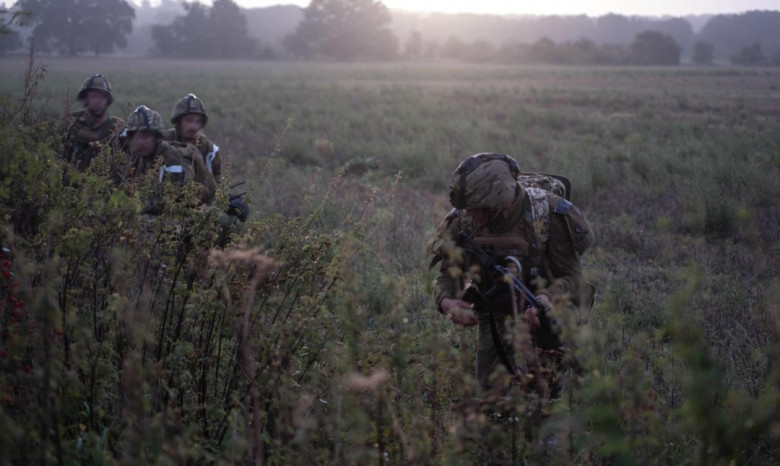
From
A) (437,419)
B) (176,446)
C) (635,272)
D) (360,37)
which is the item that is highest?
(360,37)

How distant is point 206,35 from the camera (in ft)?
252

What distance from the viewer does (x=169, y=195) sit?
10.5 feet

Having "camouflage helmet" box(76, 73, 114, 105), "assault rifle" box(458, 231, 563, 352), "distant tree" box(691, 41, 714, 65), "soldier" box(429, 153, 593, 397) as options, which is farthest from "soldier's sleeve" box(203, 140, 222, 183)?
"distant tree" box(691, 41, 714, 65)

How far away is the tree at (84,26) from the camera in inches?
2244

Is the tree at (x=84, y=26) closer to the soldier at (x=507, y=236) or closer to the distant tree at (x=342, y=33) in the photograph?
the distant tree at (x=342, y=33)

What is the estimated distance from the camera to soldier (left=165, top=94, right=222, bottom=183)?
5.79 meters

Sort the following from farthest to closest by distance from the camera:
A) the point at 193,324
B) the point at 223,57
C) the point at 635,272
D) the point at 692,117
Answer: the point at 223,57 → the point at 692,117 → the point at 635,272 → the point at 193,324

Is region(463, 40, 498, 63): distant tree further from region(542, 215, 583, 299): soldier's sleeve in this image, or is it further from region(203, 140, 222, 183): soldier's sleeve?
region(542, 215, 583, 299): soldier's sleeve

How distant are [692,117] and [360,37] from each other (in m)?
64.4

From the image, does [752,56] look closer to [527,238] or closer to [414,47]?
[414,47]

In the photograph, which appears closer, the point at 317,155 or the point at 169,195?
the point at 169,195

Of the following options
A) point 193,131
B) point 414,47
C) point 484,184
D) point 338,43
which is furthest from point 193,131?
point 414,47

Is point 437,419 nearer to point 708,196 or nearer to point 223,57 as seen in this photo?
point 708,196

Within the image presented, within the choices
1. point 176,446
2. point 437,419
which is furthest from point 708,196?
point 176,446
